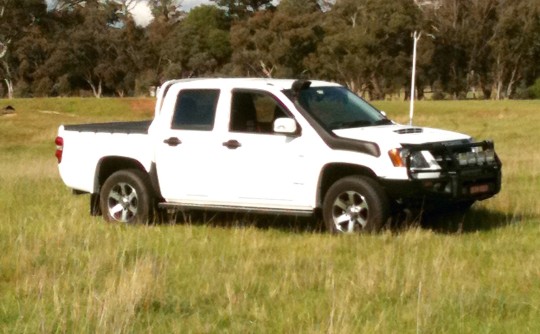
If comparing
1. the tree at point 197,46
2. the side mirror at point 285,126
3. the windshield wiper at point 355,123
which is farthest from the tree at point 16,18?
the side mirror at point 285,126

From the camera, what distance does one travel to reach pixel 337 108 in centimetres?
1217

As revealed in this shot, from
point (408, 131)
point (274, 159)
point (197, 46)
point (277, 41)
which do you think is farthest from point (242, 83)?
point (197, 46)

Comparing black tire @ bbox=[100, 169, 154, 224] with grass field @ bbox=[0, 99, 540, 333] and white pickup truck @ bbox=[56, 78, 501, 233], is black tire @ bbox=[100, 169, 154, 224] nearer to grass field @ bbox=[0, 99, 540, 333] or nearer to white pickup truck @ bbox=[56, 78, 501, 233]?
white pickup truck @ bbox=[56, 78, 501, 233]

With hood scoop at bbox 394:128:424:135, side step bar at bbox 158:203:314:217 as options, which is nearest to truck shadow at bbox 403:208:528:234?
hood scoop at bbox 394:128:424:135

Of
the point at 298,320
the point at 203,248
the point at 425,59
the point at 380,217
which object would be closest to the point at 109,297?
the point at 298,320

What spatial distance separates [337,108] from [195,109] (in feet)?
5.25

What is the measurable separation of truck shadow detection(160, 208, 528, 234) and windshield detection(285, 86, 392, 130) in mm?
1144

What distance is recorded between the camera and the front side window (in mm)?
11930

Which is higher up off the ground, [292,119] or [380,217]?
[292,119]

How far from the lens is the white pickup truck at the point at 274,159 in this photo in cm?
1088

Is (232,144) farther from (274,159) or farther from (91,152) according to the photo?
(91,152)

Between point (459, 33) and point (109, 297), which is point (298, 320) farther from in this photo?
point (459, 33)

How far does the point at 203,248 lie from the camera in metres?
10.2

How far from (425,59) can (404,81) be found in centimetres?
273
